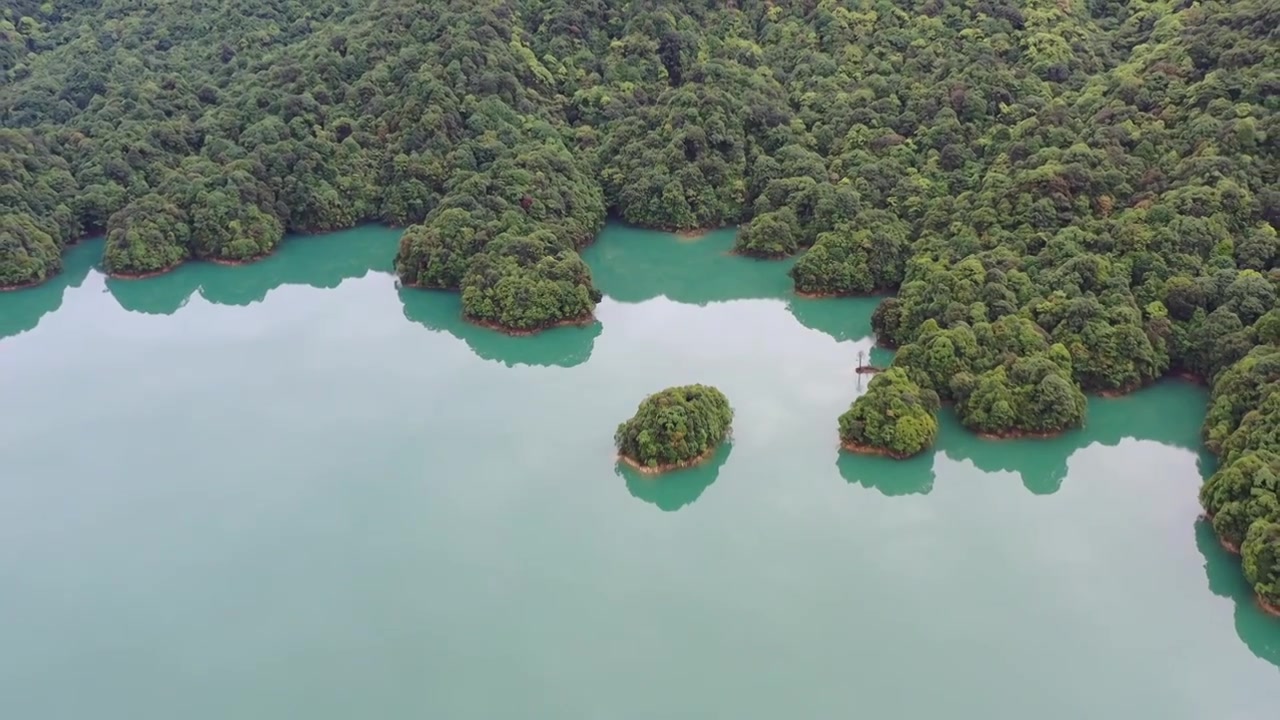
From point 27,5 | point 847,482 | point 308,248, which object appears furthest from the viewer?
point 27,5

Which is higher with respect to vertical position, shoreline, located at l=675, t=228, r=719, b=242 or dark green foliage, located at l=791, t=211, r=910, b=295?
dark green foliage, located at l=791, t=211, r=910, b=295

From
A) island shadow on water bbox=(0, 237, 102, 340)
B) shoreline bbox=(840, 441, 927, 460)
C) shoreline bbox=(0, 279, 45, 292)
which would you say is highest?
shoreline bbox=(0, 279, 45, 292)

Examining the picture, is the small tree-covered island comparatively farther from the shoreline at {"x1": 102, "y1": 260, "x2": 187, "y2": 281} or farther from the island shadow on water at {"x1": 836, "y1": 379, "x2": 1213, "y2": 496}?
the shoreline at {"x1": 102, "y1": 260, "x2": 187, "y2": 281}

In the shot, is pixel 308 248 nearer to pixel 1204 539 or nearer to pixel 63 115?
pixel 63 115

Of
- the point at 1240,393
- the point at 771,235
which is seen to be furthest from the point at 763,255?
the point at 1240,393

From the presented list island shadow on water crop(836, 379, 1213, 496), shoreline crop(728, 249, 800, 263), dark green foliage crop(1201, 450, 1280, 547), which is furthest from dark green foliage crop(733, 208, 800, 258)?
dark green foliage crop(1201, 450, 1280, 547)

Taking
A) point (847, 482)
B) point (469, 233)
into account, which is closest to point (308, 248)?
point (469, 233)
